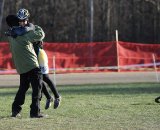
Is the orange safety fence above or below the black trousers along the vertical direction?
below

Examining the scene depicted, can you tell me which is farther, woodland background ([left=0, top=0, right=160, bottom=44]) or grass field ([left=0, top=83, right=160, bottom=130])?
woodland background ([left=0, top=0, right=160, bottom=44])

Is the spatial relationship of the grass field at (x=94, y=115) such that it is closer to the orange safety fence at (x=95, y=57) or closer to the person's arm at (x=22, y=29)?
the person's arm at (x=22, y=29)

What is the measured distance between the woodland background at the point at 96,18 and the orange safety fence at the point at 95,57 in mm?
21006

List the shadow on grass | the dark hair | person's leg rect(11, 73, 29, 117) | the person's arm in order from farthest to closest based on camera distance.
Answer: the shadow on grass, person's leg rect(11, 73, 29, 117), the dark hair, the person's arm

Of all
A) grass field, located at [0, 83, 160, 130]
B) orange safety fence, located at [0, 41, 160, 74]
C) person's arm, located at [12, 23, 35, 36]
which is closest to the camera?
grass field, located at [0, 83, 160, 130]

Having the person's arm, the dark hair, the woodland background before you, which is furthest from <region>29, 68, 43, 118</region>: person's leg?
the woodland background

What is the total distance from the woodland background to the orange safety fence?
68.9 feet

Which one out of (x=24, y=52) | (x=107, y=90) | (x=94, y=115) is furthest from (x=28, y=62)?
(x=107, y=90)

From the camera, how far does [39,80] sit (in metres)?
10.3

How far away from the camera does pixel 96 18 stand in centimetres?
5159

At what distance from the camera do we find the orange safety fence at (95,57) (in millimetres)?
27000

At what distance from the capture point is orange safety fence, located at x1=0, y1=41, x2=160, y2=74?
27000 mm

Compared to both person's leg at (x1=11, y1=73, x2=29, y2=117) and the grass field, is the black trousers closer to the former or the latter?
person's leg at (x1=11, y1=73, x2=29, y2=117)

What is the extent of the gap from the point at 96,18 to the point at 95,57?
24.4m
